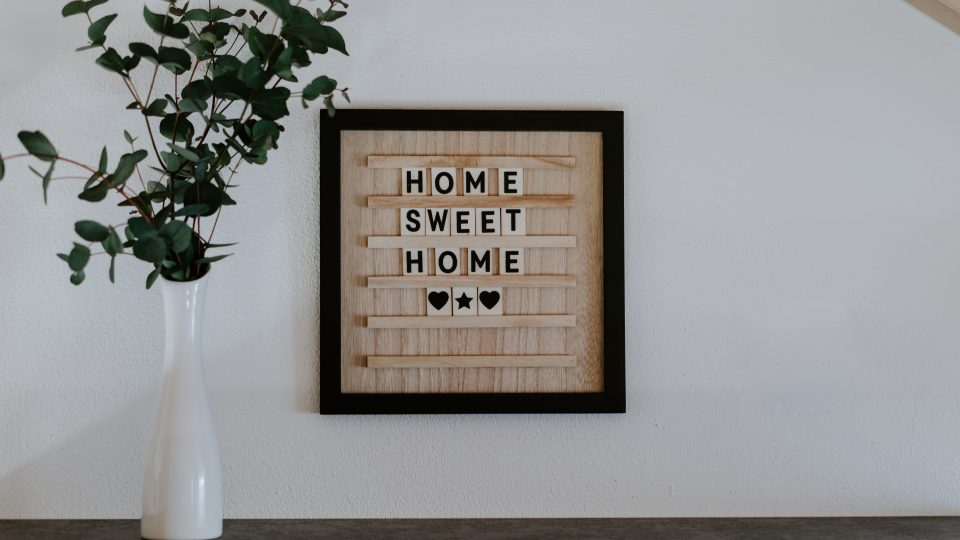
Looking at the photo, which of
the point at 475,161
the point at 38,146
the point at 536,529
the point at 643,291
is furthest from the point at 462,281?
the point at 38,146

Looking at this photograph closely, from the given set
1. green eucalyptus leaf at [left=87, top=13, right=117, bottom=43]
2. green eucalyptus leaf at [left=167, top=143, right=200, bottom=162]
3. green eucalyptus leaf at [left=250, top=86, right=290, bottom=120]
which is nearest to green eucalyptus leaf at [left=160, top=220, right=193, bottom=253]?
green eucalyptus leaf at [left=167, top=143, right=200, bottom=162]

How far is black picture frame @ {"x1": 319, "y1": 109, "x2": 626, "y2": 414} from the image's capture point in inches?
52.1

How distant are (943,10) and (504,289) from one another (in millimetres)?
906

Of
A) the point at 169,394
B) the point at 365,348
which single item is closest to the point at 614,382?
the point at 365,348

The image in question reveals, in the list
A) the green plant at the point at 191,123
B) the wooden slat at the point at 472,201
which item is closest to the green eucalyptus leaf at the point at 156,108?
the green plant at the point at 191,123

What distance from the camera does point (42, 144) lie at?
1025 mm

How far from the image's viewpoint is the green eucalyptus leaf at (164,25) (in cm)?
119

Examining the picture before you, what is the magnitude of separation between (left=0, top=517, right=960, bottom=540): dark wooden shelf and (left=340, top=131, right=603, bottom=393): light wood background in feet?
0.72

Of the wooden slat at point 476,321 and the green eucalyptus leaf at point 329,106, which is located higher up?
the green eucalyptus leaf at point 329,106

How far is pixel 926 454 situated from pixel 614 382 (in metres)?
0.56

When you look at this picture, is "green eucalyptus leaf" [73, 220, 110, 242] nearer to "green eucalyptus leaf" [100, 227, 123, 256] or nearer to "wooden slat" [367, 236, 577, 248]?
"green eucalyptus leaf" [100, 227, 123, 256]

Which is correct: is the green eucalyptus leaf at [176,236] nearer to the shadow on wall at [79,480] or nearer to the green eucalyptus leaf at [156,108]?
the green eucalyptus leaf at [156,108]

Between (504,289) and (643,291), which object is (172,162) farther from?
(643,291)

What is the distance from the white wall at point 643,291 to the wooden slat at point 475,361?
0.10m
